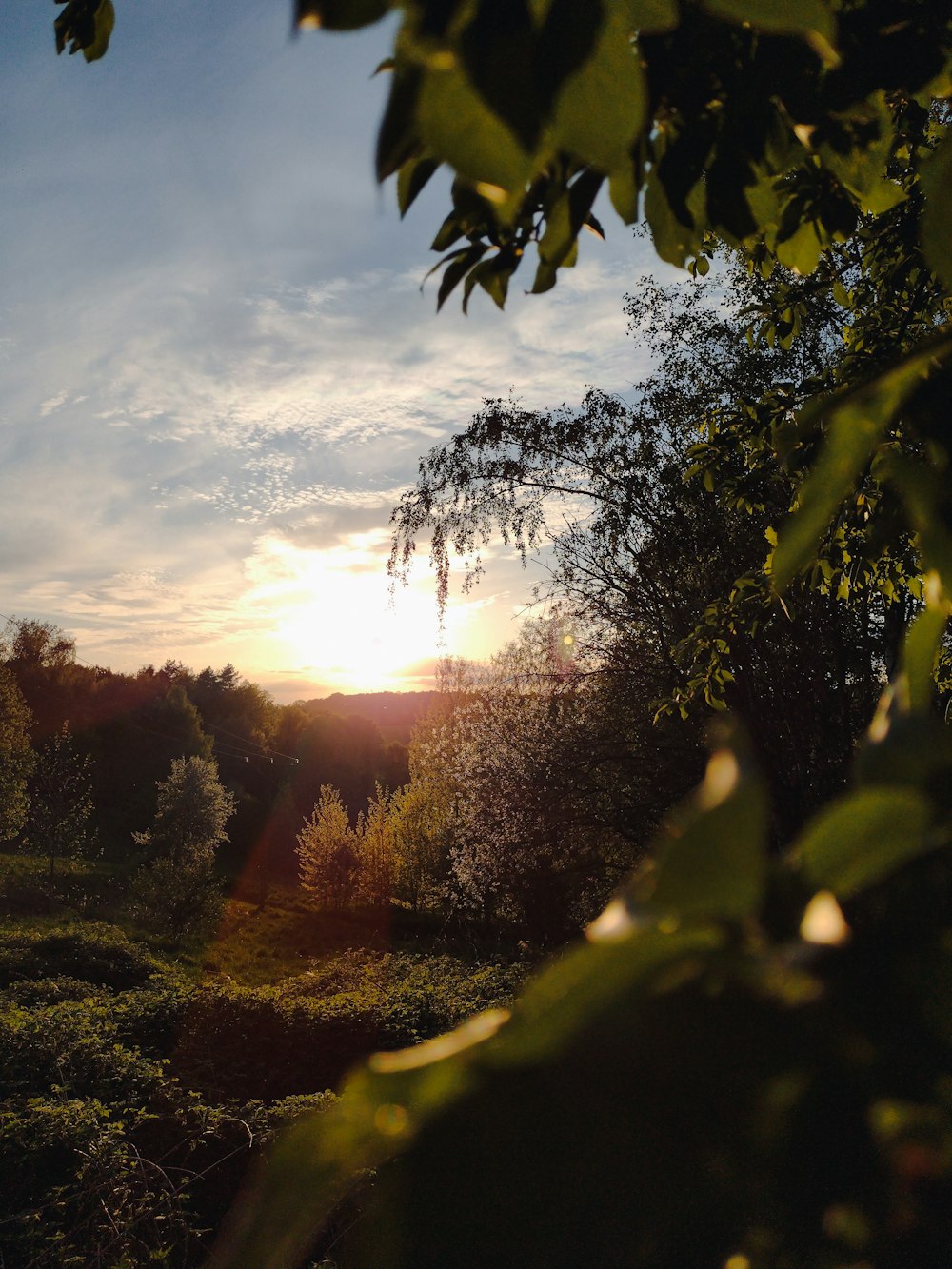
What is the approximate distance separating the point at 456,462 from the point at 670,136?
520 inches

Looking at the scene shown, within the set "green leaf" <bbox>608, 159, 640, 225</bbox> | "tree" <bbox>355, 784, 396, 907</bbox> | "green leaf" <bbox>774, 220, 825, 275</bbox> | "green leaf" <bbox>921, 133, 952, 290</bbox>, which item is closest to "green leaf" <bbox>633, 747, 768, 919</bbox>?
"green leaf" <bbox>921, 133, 952, 290</bbox>

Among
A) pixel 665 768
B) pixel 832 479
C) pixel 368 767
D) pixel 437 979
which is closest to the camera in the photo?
pixel 832 479

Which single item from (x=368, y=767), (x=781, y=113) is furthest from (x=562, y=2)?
(x=368, y=767)

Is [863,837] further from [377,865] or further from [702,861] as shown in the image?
[377,865]

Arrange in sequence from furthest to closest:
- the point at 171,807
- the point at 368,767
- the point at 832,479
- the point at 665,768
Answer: the point at 368,767
the point at 171,807
the point at 665,768
the point at 832,479

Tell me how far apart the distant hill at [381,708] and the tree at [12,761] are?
2631 centimetres

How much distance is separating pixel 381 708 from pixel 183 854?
3867 cm

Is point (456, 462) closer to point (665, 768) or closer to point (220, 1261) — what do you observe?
point (665, 768)

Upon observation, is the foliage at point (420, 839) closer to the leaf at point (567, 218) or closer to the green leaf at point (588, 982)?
the leaf at point (567, 218)

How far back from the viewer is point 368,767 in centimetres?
5894

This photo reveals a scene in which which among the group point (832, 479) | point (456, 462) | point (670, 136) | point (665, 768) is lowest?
point (665, 768)

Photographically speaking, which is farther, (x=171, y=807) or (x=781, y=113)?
(x=171, y=807)

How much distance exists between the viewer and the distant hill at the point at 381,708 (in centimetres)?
6388

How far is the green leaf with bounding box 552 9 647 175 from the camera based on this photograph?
1.64 feet
